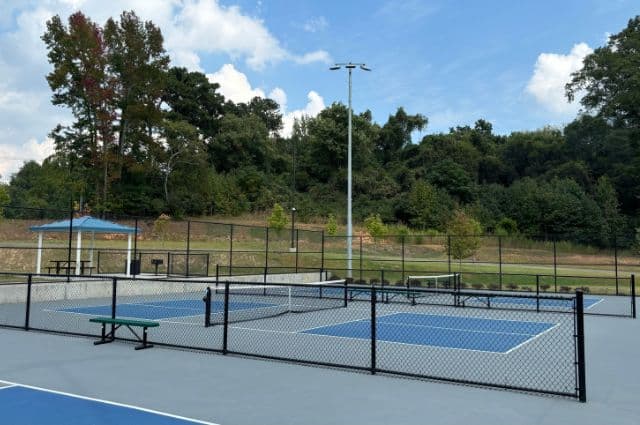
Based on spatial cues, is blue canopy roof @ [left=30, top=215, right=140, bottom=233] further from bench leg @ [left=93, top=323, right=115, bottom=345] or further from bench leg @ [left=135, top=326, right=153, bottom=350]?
bench leg @ [left=135, top=326, right=153, bottom=350]

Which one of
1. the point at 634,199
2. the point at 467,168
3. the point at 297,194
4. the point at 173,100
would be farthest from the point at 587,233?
the point at 173,100

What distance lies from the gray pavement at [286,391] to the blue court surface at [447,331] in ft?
6.86

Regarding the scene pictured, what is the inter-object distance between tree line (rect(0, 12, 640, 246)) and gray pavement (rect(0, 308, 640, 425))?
41.8m

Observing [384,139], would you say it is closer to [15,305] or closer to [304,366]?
[15,305]

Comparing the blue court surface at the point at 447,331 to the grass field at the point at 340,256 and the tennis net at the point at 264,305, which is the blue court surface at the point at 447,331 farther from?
the grass field at the point at 340,256

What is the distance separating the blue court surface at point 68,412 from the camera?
17.0 ft

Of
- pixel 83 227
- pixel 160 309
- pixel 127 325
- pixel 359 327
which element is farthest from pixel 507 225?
pixel 127 325

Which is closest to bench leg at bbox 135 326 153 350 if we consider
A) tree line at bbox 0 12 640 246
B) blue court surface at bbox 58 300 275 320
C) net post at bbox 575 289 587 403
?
blue court surface at bbox 58 300 275 320

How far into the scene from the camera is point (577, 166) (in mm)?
67938

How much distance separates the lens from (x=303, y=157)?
71.8m

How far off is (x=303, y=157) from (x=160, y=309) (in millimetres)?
57069

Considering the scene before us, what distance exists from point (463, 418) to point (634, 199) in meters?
68.1

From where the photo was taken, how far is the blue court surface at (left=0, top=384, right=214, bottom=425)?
517cm

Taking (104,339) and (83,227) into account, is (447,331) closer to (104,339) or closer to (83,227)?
(104,339)
